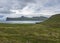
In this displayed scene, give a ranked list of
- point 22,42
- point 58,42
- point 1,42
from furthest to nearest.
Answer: point 58,42 → point 22,42 → point 1,42

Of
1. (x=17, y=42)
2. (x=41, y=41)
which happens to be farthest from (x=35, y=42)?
(x=17, y=42)

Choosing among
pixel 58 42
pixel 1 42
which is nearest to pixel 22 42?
pixel 1 42

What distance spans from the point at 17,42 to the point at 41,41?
15030 millimetres

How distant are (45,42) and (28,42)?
945 cm

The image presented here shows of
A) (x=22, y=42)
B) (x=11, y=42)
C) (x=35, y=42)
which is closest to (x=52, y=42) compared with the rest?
(x=35, y=42)

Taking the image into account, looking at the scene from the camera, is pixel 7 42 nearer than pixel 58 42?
Yes

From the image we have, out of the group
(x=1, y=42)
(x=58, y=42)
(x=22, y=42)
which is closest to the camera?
(x=1, y=42)

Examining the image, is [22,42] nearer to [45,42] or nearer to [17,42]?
[17,42]

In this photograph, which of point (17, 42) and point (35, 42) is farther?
point (35, 42)

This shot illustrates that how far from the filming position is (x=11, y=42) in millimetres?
82750

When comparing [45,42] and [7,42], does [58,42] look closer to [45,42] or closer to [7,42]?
[45,42]

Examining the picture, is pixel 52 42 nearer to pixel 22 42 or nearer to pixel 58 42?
pixel 58 42

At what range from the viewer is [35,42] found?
89.8m

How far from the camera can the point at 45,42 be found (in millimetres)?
90750
